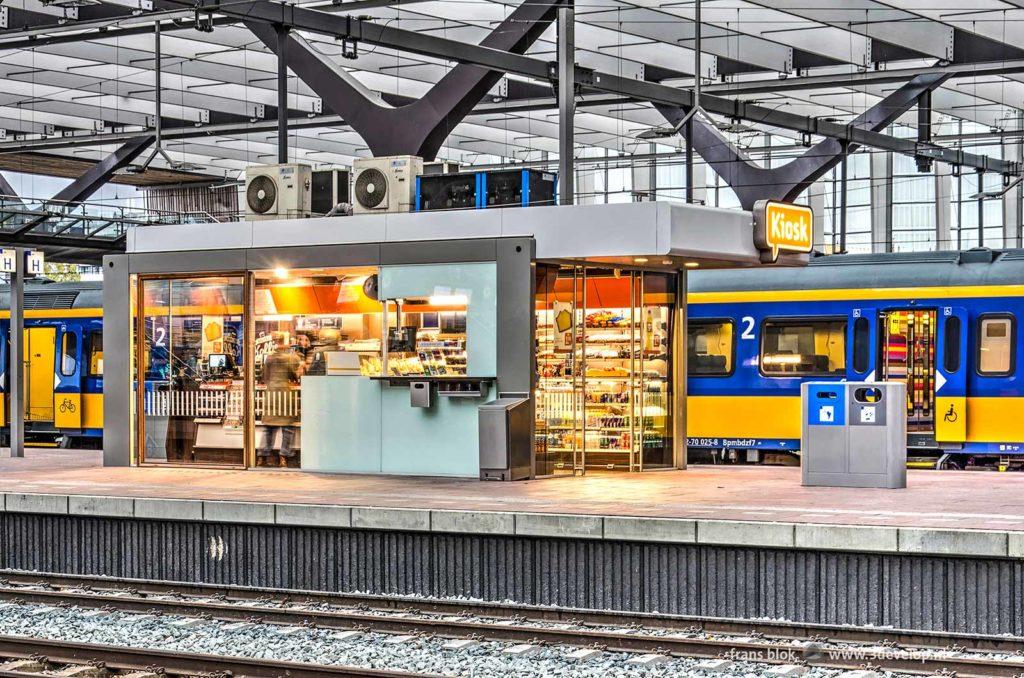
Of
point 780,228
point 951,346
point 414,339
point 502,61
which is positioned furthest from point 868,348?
point 414,339

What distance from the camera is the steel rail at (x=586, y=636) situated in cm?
1065

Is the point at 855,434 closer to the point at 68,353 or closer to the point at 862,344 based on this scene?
the point at 862,344

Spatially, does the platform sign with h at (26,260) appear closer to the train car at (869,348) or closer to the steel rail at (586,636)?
the steel rail at (586,636)

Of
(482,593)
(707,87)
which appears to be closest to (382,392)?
(482,593)

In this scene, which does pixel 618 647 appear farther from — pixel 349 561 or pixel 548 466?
pixel 548 466

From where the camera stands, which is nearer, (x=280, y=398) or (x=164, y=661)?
(x=164, y=661)

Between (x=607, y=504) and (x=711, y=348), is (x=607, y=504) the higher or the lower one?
the lower one

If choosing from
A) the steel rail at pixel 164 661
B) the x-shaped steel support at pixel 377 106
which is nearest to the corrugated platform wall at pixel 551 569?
the steel rail at pixel 164 661

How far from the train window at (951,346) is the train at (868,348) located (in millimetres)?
19

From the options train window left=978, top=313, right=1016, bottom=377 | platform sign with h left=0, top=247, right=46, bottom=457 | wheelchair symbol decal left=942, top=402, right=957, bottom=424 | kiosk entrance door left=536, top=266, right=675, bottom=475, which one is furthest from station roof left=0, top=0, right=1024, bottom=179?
wheelchair symbol decal left=942, top=402, right=957, bottom=424

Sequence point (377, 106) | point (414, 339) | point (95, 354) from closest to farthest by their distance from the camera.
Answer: point (414, 339)
point (377, 106)
point (95, 354)

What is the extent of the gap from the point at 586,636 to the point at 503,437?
6115 millimetres

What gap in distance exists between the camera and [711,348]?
24656mm

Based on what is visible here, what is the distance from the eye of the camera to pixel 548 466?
18.6 meters
